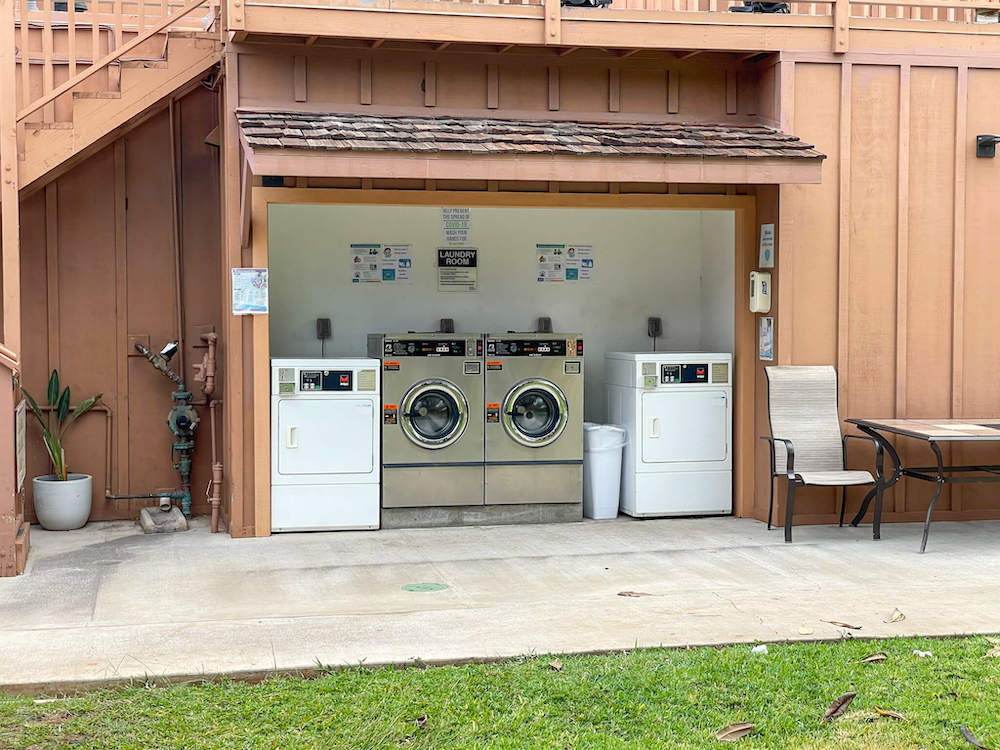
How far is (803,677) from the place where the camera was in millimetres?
4727

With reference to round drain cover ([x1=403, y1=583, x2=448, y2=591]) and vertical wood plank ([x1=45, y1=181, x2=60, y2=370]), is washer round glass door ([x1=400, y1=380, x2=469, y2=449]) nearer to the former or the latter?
round drain cover ([x1=403, y1=583, x2=448, y2=591])

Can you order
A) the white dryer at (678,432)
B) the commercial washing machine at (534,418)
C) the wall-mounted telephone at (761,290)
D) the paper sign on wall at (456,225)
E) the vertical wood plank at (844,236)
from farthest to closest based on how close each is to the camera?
the paper sign on wall at (456,225), the white dryer at (678,432), the commercial washing machine at (534,418), the wall-mounted telephone at (761,290), the vertical wood plank at (844,236)

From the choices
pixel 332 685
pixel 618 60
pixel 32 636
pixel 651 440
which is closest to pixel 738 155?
pixel 618 60

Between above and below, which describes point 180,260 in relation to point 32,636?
above

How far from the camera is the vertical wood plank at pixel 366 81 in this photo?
7.98m

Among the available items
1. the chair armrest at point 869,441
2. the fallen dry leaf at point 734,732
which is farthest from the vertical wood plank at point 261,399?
the fallen dry leaf at point 734,732

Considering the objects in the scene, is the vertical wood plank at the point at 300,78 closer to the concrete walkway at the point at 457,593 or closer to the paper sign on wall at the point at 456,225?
the paper sign on wall at the point at 456,225

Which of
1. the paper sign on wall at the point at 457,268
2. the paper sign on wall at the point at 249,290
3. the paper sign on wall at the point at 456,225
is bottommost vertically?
the paper sign on wall at the point at 249,290

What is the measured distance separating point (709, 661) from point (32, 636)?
118 inches

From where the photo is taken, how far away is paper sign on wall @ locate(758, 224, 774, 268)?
8305 mm

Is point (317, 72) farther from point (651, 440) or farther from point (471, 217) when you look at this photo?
point (651, 440)

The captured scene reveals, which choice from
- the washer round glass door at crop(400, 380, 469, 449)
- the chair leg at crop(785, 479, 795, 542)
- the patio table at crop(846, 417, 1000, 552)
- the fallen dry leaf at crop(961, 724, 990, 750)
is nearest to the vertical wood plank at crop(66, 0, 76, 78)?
the washer round glass door at crop(400, 380, 469, 449)

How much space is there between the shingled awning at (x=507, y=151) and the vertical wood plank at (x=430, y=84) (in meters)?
0.15

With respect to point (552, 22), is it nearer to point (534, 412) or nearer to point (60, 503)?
point (534, 412)
